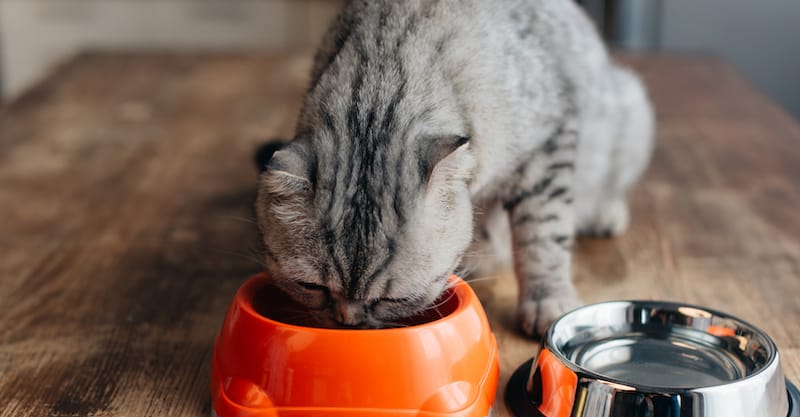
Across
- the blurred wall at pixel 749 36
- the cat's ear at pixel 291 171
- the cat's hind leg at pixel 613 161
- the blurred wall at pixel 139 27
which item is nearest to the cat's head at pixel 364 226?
the cat's ear at pixel 291 171

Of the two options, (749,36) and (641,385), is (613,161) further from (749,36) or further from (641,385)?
(749,36)

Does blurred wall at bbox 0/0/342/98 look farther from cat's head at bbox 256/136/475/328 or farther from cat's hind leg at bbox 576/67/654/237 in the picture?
cat's head at bbox 256/136/475/328

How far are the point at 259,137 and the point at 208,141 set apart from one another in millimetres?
145

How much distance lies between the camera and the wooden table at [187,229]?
51.7 inches

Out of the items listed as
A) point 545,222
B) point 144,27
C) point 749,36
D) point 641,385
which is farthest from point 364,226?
point 144,27

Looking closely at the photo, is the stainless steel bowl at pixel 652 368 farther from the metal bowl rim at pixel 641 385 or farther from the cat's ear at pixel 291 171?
the cat's ear at pixel 291 171

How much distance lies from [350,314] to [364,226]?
0.13 m

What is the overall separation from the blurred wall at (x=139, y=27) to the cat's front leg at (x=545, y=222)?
3597 mm

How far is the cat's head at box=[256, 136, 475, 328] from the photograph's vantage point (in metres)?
1.09

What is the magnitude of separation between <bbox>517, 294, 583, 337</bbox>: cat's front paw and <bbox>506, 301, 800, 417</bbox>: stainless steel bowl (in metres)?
0.11

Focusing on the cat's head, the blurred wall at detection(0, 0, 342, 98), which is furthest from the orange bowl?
the blurred wall at detection(0, 0, 342, 98)

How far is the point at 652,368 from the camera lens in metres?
1.19

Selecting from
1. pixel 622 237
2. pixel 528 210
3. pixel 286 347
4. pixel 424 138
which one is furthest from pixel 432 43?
pixel 622 237

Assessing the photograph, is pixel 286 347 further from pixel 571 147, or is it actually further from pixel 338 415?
pixel 571 147
